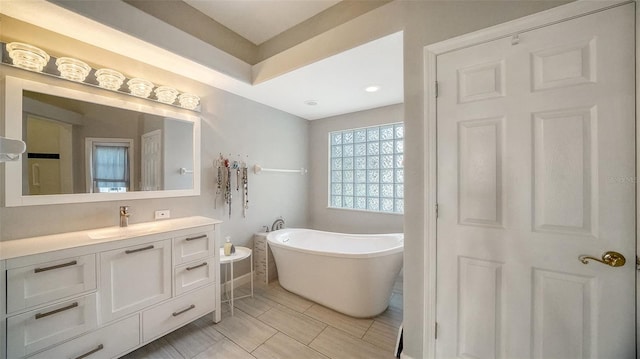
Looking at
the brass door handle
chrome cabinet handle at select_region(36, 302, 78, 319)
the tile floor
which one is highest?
the brass door handle

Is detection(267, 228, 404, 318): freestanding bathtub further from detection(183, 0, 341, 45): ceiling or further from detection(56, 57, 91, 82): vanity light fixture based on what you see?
detection(183, 0, 341, 45): ceiling

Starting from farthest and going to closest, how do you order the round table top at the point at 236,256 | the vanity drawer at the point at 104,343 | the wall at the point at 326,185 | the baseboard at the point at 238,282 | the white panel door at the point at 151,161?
the wall at the point at 326,185
the baseboard at the point at 238,282
the round table top at the point at 236,256
the white panel door at the point at 151,161
the vanity drawer at the point at 104,343

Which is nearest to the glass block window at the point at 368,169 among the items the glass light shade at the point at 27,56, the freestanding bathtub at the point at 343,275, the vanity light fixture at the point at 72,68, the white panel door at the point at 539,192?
the freestanding bathtub at the point at 343,275

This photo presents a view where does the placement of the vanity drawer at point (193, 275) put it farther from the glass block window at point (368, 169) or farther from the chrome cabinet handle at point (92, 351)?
the glass block window at point (368, 169)

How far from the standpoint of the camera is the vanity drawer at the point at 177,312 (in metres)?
1.55

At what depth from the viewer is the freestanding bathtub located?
2018 mm

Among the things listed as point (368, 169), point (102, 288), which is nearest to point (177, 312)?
point (102, 288)

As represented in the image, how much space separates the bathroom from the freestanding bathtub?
453 mm

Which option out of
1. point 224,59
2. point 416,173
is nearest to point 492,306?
point 416,173

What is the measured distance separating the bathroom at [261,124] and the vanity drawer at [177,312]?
2.53ft

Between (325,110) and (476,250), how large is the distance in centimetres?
261

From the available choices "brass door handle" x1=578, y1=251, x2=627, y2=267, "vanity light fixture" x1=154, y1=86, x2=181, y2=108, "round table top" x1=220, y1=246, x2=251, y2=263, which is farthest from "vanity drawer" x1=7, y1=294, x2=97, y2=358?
"brass door handle" x1=578, y1=251, x2=627, y2=267

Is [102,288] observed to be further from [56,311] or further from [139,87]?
[139,87]

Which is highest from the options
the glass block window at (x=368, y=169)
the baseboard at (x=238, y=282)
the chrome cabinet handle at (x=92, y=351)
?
the glass block window at (x=368, y=169)
